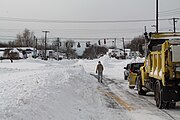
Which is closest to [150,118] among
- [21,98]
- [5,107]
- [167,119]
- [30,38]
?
[167,119]

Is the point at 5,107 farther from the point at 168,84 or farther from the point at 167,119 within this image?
the point at 168,84

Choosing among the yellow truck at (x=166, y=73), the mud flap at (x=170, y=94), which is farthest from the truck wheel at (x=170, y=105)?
the mud flap at (x=170, y=94)

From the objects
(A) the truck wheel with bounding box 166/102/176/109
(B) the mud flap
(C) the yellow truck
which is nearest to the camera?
(C) the yellow truck

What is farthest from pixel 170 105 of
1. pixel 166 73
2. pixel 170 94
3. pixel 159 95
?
pixel 166 73

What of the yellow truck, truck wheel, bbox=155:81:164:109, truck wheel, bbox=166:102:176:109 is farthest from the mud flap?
truck wheel, bbox=166:102:176:109

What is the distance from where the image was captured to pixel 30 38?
152 metres

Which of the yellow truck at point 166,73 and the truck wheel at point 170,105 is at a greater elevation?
the yellow truck at point 166,73

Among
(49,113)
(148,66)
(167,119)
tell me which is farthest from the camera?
(148,66)

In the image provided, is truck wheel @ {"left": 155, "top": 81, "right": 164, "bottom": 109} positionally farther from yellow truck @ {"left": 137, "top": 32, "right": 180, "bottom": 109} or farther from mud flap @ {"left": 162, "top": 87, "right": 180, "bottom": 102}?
mud flap @ {"left": 162, "top": 87, "right": 180, "bottom": 102}

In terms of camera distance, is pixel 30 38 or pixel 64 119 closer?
pixel 64 119

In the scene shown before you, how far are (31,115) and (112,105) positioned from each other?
6.38 metres

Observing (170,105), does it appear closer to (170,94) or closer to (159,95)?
(159,95)

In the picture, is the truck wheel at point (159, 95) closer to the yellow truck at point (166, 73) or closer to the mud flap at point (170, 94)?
the yellow truck at point (166, 73)

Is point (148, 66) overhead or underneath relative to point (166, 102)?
overhead
